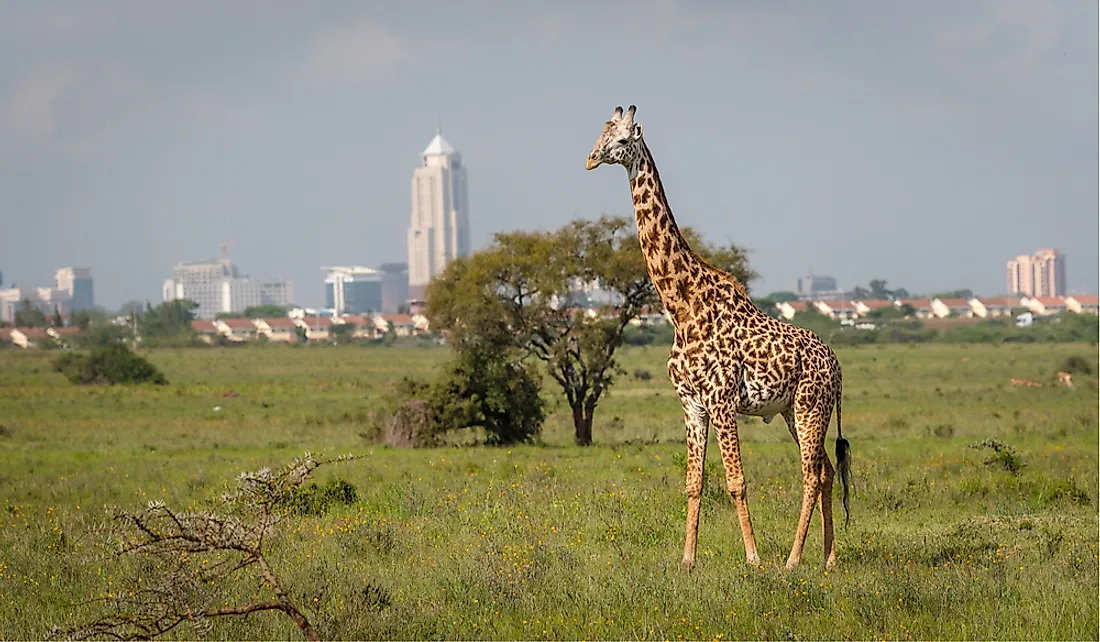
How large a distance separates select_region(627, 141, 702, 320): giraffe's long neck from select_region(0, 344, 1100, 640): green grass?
8.87 feet

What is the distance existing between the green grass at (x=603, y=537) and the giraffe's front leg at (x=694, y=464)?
1.06 ft

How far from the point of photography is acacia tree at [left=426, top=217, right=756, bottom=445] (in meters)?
30.2

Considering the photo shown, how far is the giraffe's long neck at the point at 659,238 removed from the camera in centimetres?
1366

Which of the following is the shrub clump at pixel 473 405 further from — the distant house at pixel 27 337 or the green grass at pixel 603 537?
the distant house at pixel 27 337

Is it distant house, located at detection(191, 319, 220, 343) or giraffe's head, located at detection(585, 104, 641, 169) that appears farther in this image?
distant house, located at detection(191, 319, 220, 343)

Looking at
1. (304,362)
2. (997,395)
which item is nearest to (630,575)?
(997,395)

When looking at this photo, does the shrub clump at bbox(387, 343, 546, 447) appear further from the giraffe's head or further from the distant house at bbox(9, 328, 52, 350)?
the distant house at bbox(9, 328, 52, 350)

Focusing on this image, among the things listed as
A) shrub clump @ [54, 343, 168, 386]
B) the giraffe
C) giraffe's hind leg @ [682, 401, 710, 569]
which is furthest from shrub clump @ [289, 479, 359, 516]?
shrub clump @ [54, 343, 168, 386]

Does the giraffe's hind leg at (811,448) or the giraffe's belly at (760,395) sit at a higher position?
the giraffe's belly at (760,395)

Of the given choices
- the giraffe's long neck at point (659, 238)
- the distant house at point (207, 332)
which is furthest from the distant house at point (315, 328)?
the giraffe's long neck at point (659, 238)

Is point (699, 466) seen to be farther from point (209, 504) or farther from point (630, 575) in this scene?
point (209, 504)

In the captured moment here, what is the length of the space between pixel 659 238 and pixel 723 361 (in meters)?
1.43

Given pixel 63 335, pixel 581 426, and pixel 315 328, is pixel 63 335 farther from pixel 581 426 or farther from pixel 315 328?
pixel 581 426

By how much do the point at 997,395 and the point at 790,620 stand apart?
124 ft
